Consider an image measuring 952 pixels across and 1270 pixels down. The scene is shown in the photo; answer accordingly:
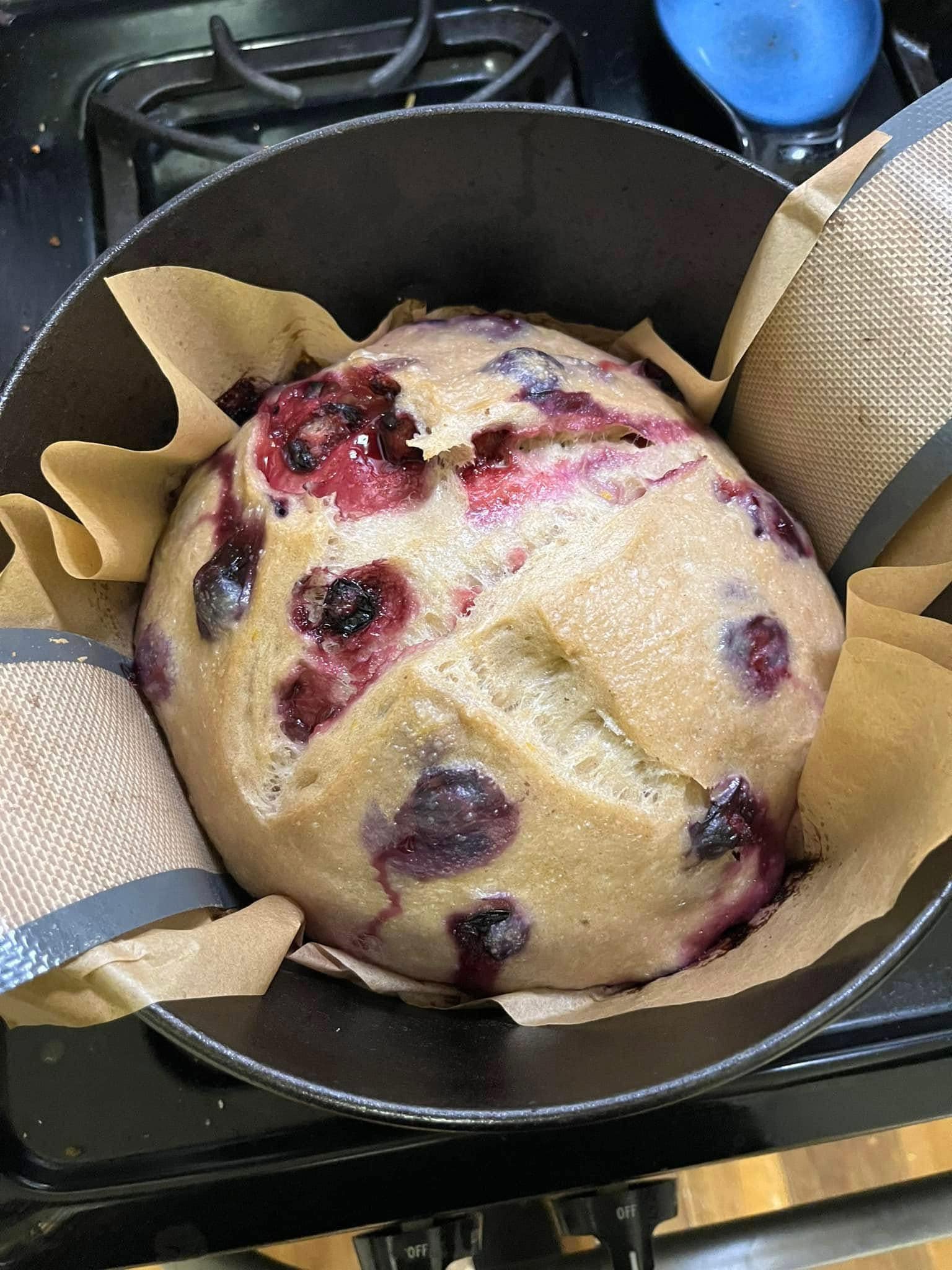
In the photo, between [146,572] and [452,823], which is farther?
[146,572]

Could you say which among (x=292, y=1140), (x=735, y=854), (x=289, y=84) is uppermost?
(x=289, y=84)

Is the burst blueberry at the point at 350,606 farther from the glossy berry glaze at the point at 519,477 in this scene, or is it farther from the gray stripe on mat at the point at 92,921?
the gray stripe on mat at the point at 92,921

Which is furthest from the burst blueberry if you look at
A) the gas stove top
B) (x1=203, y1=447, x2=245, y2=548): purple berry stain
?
the gas stove top

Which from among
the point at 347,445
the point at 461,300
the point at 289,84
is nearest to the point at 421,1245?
the point at 347,445

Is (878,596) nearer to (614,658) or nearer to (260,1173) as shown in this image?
(614,658)

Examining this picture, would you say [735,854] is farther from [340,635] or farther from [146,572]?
[146,572]

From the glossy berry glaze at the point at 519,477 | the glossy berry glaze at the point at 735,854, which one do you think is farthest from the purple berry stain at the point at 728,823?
the glossy berry glaze at the point at 519,477

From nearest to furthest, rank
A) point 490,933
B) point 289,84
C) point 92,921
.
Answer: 1. point 92,921
2. point 490,933
3. point 289,84
